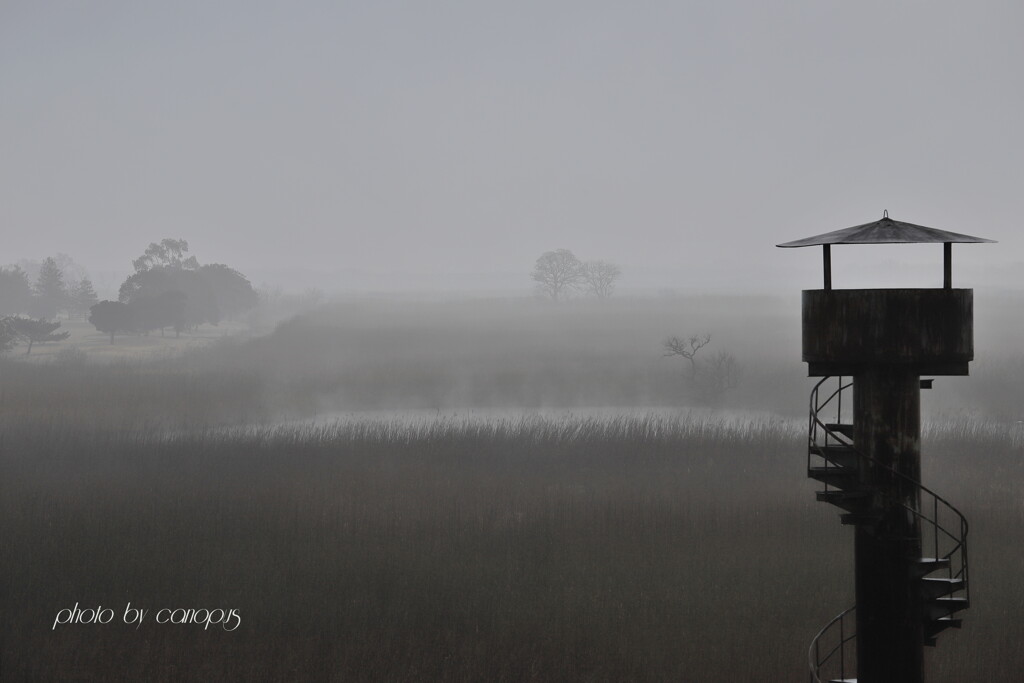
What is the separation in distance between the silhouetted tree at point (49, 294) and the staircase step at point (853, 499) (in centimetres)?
8482

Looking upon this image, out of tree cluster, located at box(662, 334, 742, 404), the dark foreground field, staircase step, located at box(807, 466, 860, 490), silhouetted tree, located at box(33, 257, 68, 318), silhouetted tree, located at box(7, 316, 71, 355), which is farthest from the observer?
silhouetted tree, located at box(33, 257, 68, 318)

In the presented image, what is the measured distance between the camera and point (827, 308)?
11.5 meters

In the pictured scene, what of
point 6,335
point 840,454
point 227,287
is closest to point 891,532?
point 840,454

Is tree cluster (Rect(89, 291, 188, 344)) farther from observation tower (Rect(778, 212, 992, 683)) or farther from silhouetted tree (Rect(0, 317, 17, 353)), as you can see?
observation tower (Rect(778, 212, 992, 683))

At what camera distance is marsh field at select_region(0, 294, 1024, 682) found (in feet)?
50.6

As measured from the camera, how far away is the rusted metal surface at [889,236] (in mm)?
11627

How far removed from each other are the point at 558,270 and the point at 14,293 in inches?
2320

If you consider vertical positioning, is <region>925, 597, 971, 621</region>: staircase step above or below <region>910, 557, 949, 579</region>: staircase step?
below

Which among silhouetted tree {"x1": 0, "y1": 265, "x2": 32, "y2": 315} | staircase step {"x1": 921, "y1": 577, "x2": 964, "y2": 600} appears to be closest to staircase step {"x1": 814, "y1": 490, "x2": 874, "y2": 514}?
staircase step {"x1": 921, "y1": 577, "x2": 964, "y2": 600}

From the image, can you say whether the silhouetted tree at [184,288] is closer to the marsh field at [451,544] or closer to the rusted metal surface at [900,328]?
the marsh field at [451,544]

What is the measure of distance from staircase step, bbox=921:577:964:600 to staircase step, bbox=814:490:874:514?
46.5 inches

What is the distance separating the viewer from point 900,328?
36.8 ft

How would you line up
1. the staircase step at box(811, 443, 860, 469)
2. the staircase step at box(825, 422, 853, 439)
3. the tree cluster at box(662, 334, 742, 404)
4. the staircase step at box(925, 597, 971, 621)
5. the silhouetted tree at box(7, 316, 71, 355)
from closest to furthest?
the staircase step at box(925, 597, 971, 621) < the staircase step at box(811, 443, 860, 469) < the staircase step at box(825, 422, 853, 439) < the tree cluster at box(662, 334, 742, 404) < the silhouetted tree at box(7, 316, 71, 355)

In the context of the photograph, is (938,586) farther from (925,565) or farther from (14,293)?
(14,293)
